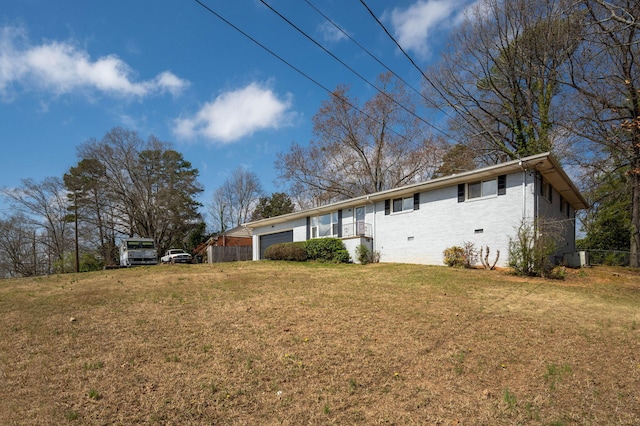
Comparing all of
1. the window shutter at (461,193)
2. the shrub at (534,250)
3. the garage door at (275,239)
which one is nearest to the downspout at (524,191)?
the shrub at (534,250)

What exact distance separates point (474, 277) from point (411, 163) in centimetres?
1691

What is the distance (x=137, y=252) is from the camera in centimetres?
2688

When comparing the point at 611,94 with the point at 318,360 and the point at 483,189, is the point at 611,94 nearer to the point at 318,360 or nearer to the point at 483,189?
the point at 483,189

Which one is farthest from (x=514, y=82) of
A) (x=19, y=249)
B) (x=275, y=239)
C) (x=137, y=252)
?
(x=19, y=249)

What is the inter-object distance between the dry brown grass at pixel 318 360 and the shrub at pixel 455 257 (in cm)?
577

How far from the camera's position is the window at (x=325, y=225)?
20.7 meters

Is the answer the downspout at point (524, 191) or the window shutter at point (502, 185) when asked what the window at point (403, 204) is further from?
the downspout at point (524, 191)

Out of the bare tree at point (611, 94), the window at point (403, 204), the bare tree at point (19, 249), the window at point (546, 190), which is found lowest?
the bare tree at point (19, 249)

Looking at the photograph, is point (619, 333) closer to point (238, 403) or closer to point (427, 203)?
point (238, 403)

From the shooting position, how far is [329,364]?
429 centimetres

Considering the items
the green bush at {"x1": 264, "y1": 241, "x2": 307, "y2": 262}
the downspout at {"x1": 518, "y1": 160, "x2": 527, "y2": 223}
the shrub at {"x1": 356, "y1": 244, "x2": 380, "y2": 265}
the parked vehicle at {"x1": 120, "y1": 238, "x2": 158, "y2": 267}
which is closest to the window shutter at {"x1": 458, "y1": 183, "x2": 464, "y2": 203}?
the downspout at {"x1": 518, "y1": 160, "x2": 527, "y2": 223}

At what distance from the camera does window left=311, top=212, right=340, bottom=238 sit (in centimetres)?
2069

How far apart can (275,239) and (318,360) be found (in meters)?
22.1

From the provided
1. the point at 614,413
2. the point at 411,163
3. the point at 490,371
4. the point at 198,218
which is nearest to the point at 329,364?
the point at 490,371
